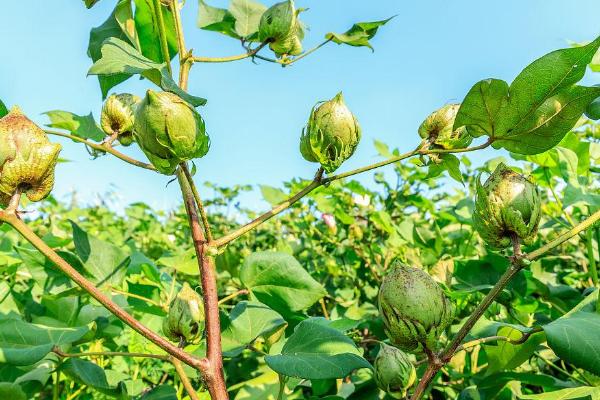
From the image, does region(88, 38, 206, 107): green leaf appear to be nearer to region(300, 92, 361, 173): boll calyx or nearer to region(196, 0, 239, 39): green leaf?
region(300, 92, 361, 173): boll calyx

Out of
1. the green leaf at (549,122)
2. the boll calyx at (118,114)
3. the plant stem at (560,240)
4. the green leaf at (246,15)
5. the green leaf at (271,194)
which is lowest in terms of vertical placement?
the plant stem at (560,240)

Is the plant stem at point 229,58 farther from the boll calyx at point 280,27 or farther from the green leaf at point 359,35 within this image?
the green leaf at point 359,35

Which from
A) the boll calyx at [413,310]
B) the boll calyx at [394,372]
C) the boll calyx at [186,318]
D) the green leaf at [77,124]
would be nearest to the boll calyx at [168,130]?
the boll calyx at [186,318]

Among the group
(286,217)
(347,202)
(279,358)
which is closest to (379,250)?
(347,202)

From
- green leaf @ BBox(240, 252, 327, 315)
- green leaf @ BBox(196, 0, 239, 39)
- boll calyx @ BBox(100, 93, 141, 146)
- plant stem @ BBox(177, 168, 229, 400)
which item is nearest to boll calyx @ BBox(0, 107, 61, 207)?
plant stem @ BBox(177, 168, 229, 400)

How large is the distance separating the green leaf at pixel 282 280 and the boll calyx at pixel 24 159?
1.84 feet

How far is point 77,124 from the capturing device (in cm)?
140

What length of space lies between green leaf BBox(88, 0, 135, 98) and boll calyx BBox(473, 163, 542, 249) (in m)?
0.81

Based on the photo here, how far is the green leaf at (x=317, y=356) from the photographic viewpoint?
89 centimetres

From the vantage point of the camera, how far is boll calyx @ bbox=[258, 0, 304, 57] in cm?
118

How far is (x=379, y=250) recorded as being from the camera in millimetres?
2355

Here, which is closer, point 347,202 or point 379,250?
point 379,250

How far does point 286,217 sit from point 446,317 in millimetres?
2529

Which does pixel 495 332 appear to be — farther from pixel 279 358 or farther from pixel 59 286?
pixel 59 286
